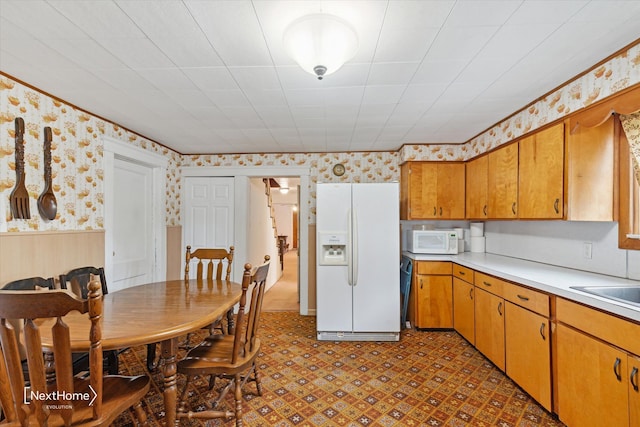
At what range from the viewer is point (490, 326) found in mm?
2588

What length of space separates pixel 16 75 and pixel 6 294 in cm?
182

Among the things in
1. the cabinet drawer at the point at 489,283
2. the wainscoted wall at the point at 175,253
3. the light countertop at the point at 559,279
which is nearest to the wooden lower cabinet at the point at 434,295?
the light countertop at the point at 559,279

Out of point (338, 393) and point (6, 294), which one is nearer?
point (6, 294)

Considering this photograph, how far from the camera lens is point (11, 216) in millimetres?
2033

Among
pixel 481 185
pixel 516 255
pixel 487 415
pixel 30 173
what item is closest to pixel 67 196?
pixel 30 173

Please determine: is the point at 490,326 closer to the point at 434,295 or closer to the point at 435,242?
the point at 434,295

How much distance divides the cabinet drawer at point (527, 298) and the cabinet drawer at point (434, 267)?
1004mm

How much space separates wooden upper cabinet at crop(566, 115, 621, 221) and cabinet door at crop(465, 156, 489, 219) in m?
1.08

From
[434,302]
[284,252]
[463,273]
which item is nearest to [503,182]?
[463,273]

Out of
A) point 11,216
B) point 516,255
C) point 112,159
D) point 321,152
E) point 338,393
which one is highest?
point 321,152

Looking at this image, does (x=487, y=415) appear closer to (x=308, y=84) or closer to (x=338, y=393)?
(x=338, y=393)

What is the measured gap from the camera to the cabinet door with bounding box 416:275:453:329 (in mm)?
3396

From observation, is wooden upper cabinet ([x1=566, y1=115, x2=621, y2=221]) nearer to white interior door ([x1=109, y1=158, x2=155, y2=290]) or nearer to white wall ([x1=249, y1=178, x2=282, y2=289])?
white wall ([x1=249, y1=178, x2=282, y2=289])

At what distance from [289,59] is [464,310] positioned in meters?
2.93
